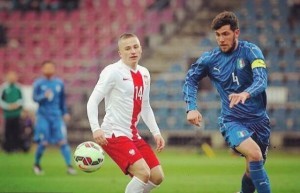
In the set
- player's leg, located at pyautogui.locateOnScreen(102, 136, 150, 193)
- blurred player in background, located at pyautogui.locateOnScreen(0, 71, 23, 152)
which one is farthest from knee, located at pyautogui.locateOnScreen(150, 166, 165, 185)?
blurred player in background, located at pyautogui.locateOnScreen(0, 71, 23, 152)

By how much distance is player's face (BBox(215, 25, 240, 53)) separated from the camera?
29.2 feet

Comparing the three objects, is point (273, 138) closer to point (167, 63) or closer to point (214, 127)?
point (214, 127)

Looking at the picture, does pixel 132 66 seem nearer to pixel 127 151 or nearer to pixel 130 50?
pixel 130 50

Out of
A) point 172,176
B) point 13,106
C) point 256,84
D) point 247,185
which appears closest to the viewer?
point 256,84

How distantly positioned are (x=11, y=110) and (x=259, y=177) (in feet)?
52.9

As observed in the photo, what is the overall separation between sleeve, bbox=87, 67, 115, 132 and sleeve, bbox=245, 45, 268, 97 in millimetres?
1682

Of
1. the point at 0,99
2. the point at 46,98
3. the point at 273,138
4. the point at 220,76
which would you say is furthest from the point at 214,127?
the point at 220,76

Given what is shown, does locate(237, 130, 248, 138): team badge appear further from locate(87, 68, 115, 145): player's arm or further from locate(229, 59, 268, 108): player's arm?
locate(87, 68, 115, 145): player's arm

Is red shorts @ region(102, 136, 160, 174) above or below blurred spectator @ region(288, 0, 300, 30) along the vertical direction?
below

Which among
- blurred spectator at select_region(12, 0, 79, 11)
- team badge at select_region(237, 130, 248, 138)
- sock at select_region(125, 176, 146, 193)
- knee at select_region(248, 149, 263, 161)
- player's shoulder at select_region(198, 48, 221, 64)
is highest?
blurred spectator at select_region(12, 0, 79, 11)

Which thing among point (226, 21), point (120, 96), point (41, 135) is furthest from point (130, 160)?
point (41, 135)

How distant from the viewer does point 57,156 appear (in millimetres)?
23031

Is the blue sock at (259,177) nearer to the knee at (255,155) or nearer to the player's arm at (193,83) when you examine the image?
the knee at (255,155)

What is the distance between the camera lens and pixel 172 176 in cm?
1568
